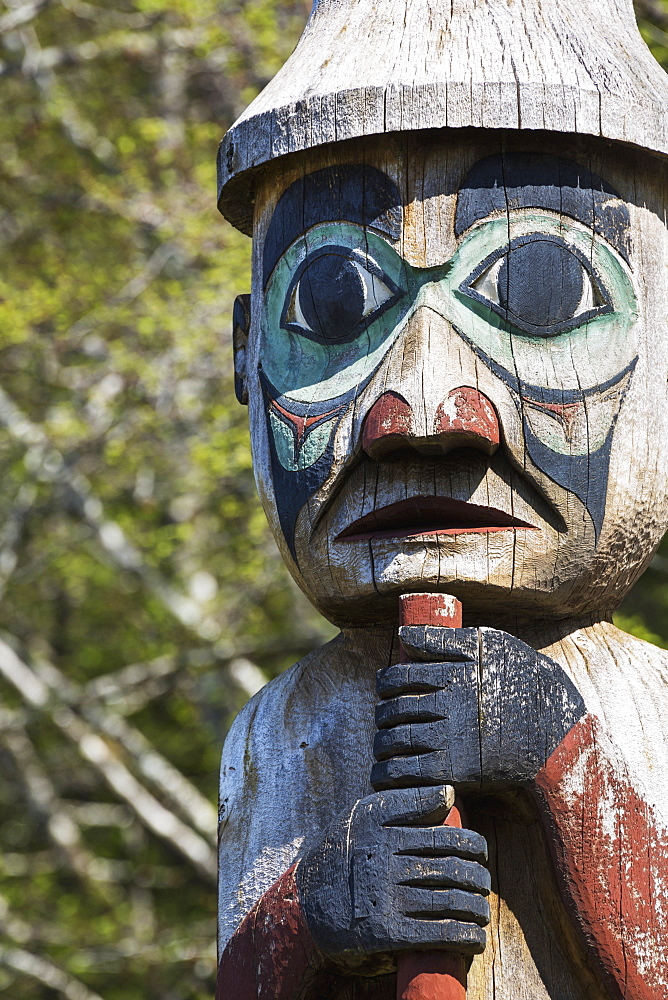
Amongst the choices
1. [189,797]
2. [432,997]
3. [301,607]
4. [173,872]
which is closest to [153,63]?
[301,607]

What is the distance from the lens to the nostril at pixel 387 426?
2.59 m

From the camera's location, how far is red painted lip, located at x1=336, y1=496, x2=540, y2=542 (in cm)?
263

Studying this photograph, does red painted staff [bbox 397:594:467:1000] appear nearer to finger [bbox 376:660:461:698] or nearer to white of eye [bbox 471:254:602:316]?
finger [bbox 376:660:461:698]

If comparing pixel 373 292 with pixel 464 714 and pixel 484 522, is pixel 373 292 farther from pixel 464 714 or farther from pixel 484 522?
pixel 464 714

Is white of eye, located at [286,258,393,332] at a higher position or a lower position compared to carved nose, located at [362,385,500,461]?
higher

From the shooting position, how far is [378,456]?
2.66m

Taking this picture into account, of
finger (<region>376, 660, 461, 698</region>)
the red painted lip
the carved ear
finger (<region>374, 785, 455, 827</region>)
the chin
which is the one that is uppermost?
the carved ear

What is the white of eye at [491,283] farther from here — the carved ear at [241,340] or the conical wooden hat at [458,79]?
the carved ear at [241,340]

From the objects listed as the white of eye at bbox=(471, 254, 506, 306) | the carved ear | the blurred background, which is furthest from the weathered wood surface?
the blurred background

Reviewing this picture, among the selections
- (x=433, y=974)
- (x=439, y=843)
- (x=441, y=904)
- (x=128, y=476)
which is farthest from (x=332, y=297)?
(x=128, y=476)

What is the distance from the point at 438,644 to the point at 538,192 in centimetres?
99

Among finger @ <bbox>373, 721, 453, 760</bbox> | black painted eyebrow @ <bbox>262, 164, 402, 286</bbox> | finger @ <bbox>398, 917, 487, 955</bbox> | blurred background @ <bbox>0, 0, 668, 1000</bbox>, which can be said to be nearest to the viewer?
finger @ <bbox>398, 917, 487, 955</bbox>

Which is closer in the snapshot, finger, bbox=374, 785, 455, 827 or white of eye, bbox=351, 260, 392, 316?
finger, bbox=374, 785, 455, 827

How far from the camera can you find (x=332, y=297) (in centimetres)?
283
